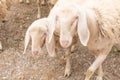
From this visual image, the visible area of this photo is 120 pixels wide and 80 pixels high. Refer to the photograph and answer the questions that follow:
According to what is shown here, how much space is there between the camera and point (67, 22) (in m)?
2.76

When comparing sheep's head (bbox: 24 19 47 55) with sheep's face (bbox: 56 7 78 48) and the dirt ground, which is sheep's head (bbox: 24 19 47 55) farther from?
the dirt ground

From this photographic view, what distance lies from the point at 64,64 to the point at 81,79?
1.20 ft

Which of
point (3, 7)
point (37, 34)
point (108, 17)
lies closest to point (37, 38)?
point (37, 34)

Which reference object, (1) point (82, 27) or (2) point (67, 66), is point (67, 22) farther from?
(2) point (67, 66)

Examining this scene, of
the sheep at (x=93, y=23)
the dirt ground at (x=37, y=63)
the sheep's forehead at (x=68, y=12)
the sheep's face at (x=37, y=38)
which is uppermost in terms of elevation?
the sheep's forehead at (x=68, y=12)

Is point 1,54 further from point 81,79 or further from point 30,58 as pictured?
point 81,79

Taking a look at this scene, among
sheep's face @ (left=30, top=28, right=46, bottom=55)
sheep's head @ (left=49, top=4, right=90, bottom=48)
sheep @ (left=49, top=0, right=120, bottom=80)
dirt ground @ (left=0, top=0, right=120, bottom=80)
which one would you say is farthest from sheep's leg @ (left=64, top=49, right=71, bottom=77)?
sheep's head @ (left=49, top=4, right=90, bottom=48)

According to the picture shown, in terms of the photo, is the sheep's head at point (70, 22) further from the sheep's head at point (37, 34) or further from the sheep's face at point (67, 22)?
the sheep's head at point (37, 34)

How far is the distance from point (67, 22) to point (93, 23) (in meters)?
0.37

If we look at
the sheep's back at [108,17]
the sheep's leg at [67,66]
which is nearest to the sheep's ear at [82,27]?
the sheep's back at [108,17]

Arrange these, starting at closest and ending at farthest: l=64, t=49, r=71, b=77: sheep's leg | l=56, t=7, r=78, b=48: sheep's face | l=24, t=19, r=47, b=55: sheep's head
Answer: l=56, t=7, r=78, b=48: sheep's face
l=24, t=19, r=47, b=55: sheep's head
l=64, t=49, r=71, b=77: sheep's leg

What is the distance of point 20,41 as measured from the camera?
4582mm

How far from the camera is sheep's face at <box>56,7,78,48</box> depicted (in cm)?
276

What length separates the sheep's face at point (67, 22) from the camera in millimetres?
2762
